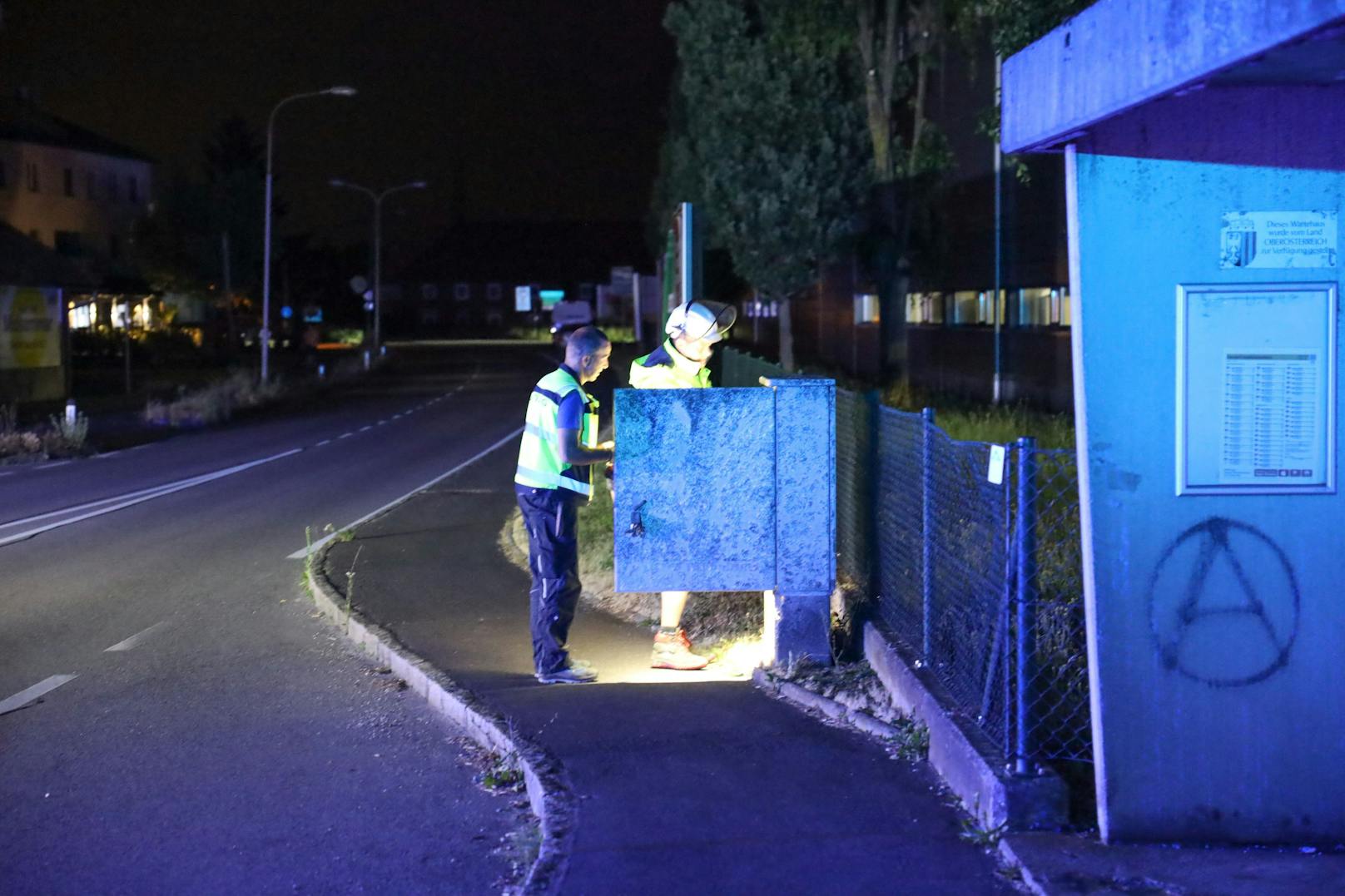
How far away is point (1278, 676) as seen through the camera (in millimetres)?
5008

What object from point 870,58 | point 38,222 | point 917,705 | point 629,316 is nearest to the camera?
point 917,705

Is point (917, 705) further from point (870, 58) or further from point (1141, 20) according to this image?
point (870, 58)

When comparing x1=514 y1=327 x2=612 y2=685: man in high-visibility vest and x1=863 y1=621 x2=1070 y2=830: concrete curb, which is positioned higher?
x1=514 y1=327 x2=612 y2=685: man in high-visibility vest

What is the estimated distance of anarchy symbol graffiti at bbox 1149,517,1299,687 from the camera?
16.4 feet

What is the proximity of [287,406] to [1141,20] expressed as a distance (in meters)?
33.0

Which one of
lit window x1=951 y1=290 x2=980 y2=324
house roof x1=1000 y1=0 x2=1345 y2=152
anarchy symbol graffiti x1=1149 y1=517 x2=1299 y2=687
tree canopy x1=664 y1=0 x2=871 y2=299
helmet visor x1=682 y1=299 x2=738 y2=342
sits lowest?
anarchy symbol graffiti x1=1149 y1=517 x2=1299 y2=687

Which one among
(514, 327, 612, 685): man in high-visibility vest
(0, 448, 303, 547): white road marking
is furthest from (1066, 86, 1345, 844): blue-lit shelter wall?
(0, 448, 303, 547): white road marking

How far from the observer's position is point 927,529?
670 centimetres

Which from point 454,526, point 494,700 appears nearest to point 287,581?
point 454,526

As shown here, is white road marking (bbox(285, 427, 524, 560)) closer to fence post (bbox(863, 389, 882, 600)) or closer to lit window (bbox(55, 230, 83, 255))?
fence post (bbox(863, 389, 882, 600))

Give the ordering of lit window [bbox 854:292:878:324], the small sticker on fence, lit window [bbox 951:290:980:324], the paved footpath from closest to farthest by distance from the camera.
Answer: the paved footpath
the small sticker on fence
lit window [bbox 951:290:980:324]
lit window [bbox 854:292:878:324]

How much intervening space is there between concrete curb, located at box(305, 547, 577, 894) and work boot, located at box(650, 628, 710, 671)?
1.15 meters

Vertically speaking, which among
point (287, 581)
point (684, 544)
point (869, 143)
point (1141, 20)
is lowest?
point (287, 581)

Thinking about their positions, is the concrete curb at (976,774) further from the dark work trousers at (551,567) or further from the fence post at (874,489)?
the dark work trousers at (551,567)
